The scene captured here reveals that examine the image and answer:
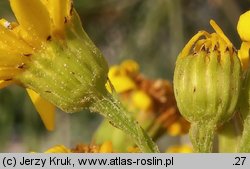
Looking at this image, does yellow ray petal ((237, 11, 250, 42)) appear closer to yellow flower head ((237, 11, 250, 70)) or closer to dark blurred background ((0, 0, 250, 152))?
yellow flower head ((237, 11, 250, 70))

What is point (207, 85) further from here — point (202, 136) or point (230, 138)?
point (230, 138)

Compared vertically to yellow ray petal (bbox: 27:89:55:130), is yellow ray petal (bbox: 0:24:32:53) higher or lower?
higher

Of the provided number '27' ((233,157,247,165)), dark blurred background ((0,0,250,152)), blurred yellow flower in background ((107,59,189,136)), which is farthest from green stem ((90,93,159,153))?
dark blurred background ((0,0,250,152))

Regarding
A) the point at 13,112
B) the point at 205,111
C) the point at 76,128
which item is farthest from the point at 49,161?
the point at 76,128

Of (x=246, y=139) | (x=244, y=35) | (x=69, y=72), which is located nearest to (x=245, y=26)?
(x=244, y=35)

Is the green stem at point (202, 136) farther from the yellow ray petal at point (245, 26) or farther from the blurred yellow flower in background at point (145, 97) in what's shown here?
the blurred yellow flower in background at point (145, 97)

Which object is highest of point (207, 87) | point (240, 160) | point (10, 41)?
point (10, 41)

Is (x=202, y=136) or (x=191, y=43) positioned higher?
(x=191, y=43)
